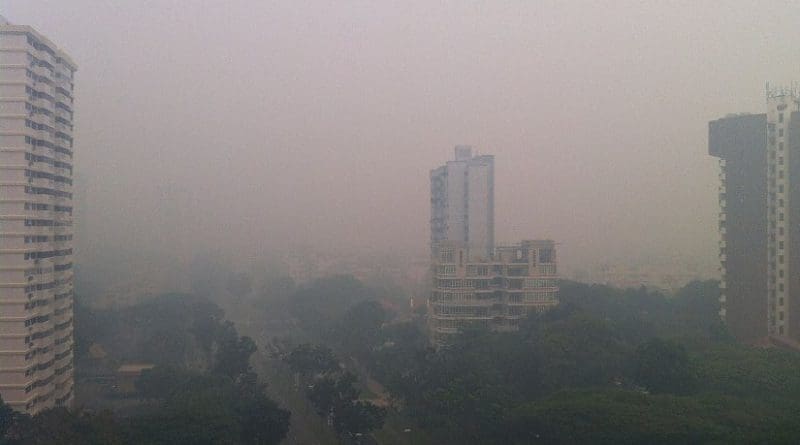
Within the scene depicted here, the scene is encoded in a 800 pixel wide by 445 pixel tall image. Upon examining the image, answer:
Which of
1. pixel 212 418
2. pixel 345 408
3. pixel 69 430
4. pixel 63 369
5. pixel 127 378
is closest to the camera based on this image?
pixel 69 430

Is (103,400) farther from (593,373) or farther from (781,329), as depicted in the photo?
(781,329)

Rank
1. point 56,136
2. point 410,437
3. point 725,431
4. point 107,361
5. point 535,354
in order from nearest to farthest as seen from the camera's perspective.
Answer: point 725,431
point 410,437
point 56,136
point 535,354
point 107,361

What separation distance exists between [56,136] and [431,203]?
10104mm

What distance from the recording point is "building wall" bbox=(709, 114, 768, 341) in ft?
41.2

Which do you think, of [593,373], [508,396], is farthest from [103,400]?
[593,373]

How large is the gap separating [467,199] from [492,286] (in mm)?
3535

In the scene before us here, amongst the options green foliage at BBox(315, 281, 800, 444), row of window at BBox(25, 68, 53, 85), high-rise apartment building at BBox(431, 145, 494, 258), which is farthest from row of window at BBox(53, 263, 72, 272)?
high-rise apartment building at BBox(431, 145, 494, 258)

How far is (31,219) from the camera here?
797cm

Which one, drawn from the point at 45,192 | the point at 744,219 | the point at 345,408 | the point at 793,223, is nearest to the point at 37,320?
the point at 45,192

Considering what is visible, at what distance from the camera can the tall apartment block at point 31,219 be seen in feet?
25.4

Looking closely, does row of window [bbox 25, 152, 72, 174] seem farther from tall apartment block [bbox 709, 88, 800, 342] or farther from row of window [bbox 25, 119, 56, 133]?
tall apartment block [bbox 709, 88, 800, 342]

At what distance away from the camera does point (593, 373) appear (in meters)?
9.18

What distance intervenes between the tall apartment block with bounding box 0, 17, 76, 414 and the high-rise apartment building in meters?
9.20

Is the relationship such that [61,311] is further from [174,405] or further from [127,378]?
[174,405]
